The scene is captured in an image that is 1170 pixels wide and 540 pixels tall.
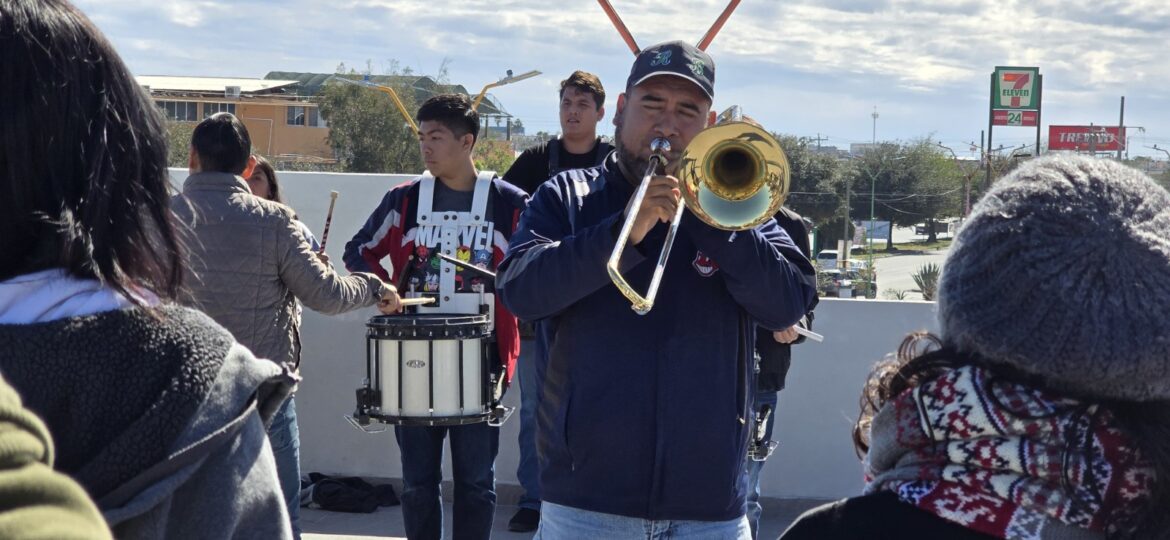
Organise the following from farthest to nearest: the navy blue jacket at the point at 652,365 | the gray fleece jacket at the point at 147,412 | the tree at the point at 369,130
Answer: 1. the tree at the point at 369,130
2. the navy blue jacket at the point at 652,365
3. the gray fleece jacket at the point at 147,412

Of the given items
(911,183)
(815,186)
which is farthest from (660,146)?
(911,183)

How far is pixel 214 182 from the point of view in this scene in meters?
3.81

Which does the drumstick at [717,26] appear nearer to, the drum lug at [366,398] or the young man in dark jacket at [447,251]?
the young man in dark jacket at [447,251]

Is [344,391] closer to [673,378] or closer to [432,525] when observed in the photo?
[432,525]

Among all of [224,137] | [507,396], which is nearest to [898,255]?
[507,396]

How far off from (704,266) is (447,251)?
1.98 metres

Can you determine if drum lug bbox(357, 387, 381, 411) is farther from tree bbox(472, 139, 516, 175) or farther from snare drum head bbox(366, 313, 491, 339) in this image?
tree bbox(472, 139, 516, 175)

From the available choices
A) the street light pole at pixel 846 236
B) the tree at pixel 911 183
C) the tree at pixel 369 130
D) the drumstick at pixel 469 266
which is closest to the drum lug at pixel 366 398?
the drumstick at pixel 469 266

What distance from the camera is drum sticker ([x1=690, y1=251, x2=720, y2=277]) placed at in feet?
8.41

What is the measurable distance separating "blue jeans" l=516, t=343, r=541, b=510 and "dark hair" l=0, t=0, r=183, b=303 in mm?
3506

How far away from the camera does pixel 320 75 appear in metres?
66.2

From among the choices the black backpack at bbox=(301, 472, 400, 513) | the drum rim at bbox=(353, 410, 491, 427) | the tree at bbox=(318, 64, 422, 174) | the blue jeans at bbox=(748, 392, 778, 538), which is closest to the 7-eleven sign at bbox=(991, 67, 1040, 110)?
the tree at bbox=(318, 64, 422, 174)

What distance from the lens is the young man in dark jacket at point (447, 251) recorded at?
13.7 ft

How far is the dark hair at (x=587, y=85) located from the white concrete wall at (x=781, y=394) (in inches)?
34.7
